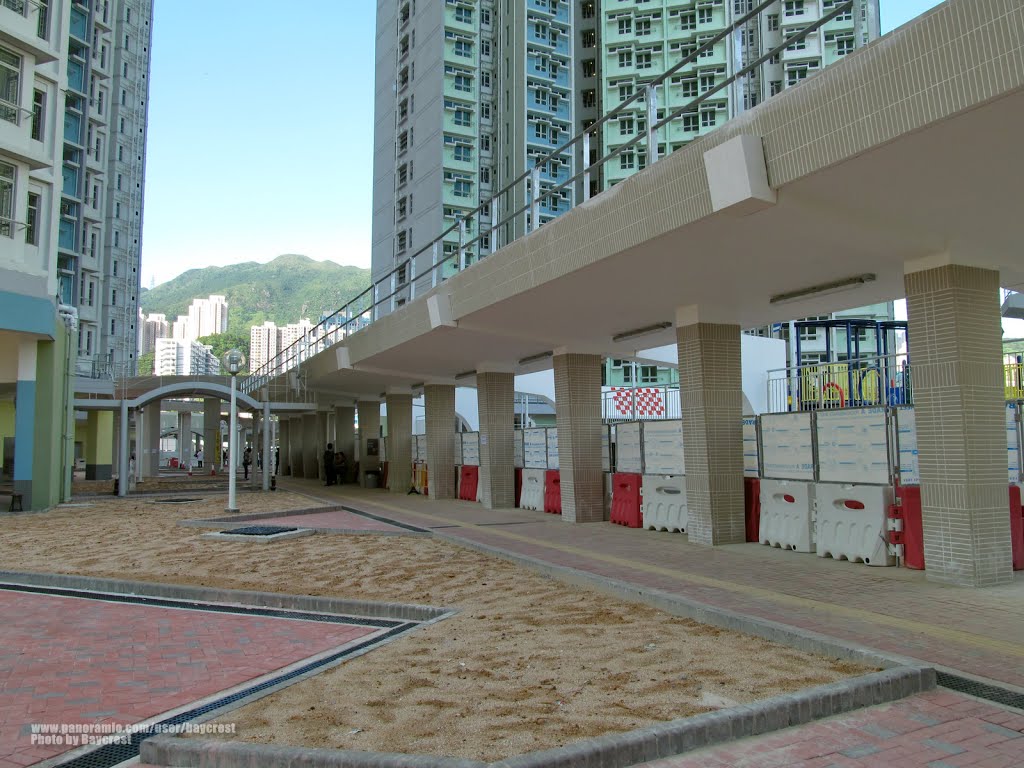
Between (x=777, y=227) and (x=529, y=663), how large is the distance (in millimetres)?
5129

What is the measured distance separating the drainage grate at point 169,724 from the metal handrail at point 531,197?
6532 mm

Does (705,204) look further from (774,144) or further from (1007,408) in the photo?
(1007,408)

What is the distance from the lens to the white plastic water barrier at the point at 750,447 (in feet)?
40.3

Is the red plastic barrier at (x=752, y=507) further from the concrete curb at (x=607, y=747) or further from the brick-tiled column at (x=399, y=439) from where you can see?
the brick-tiled column at (x=399, y=439)

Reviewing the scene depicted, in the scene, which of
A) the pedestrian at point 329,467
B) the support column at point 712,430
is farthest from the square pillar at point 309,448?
the support column at point 712,430

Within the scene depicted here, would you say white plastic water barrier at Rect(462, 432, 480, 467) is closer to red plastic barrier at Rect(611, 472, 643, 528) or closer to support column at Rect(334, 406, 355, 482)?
red plastic barrier at Rect(611, 472, 643, 528)

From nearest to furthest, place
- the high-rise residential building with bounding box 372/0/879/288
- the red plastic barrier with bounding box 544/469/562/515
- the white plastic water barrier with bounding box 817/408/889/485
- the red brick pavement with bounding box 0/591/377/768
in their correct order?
the red brick pavement with bounding box 0/591/377/768, the white plastic water barrier with bounding box 817/408/889/485, the red plastic barrier with bounding box 544/469/562/515, the high-rise residential building with bounding box 372/0/879/288

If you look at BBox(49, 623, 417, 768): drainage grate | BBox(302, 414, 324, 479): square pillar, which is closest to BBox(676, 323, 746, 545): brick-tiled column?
BBox(49, 623, 417, 768): drainage grate

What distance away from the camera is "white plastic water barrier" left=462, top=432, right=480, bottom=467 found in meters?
22.5

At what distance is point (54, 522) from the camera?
16906 mm

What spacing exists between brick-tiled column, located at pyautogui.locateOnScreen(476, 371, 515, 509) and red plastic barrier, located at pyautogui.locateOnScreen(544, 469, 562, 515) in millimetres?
1470

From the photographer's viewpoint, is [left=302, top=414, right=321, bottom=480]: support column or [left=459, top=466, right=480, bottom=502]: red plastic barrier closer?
[left=459, top=466, right=480, bottom=502]: red plastic barrier

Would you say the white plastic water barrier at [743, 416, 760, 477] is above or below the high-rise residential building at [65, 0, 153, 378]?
below

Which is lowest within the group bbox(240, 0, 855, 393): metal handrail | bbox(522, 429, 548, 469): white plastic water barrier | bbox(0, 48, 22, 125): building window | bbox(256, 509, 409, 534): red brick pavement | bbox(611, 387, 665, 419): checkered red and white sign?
bbox(256, 509, 409, 534): red brick pavement
